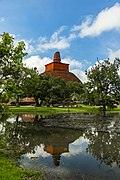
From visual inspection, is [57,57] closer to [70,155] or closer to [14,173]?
[70,155]

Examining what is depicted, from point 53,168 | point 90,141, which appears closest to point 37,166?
point 53,168

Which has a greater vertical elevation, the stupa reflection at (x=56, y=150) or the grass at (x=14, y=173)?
the grass at (x=14, y=173)

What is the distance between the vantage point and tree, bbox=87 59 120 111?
7156cm

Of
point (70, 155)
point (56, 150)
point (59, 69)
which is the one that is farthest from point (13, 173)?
point (59, 69)

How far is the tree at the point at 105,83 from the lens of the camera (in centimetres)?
7156

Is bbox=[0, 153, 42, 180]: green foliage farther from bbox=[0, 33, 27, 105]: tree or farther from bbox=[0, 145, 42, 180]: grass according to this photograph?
bbox=[0, 33, 27, 105]: tree

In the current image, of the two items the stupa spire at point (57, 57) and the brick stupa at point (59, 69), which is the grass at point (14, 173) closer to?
the brick stupa at point (59, 69)

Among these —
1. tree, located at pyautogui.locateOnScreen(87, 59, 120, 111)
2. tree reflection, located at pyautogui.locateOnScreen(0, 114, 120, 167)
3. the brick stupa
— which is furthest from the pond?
the brick stupa

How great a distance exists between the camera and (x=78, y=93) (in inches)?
3703

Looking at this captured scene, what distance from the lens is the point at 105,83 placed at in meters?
72.8

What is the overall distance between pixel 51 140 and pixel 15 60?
26.6 ft

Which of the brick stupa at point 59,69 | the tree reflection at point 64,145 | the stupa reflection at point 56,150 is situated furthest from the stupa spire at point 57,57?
the stupa reflection at point 56,150

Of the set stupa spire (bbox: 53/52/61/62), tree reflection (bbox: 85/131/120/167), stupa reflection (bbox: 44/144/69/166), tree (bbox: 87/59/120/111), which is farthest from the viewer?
stupa spire (bbox: 53/52/61/62)

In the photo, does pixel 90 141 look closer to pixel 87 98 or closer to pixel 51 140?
pixel 51 140
